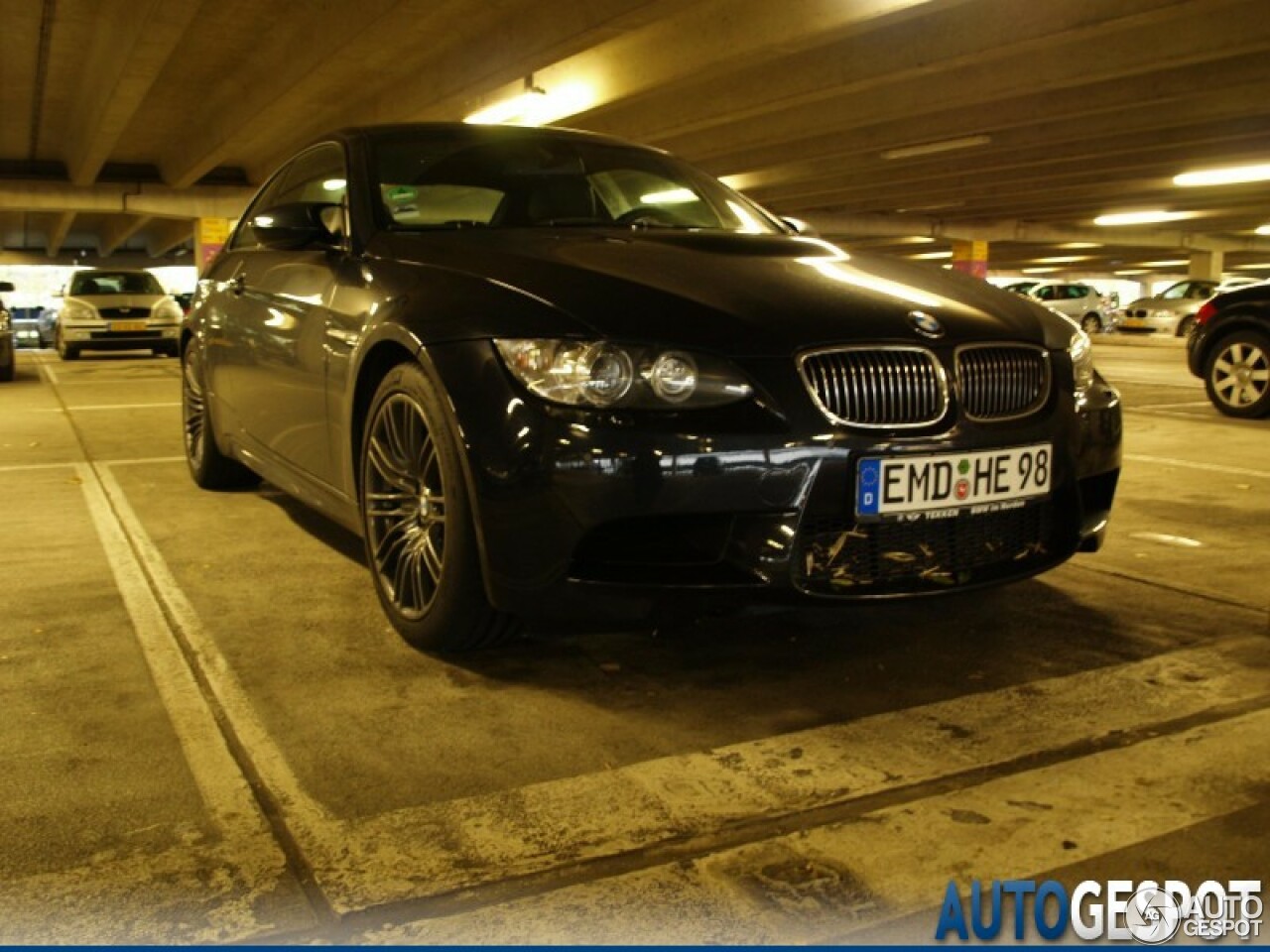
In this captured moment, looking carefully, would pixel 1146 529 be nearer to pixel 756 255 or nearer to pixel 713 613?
pixel 756 255

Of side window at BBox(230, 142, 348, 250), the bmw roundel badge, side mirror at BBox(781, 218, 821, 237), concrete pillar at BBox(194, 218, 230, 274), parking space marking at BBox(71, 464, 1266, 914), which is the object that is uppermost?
concrete pillar at BBox(194, 218, 230, 274)

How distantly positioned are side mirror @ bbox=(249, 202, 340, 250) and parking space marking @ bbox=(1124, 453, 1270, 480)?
481cm

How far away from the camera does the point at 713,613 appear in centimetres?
274

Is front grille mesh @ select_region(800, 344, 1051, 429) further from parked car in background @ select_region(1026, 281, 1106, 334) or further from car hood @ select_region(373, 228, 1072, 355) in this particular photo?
parked car in background @ select_region(1026, 281, 1106, 334)

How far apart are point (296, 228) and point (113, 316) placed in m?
14.7

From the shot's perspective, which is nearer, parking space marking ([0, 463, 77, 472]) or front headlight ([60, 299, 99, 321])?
parking space marking ([0, 463, 77, 472])

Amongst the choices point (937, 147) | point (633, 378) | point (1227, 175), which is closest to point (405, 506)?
point (633, 378)

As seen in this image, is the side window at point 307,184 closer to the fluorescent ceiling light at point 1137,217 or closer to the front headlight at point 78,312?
the front headlight at point 78,312

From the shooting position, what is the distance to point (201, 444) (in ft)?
18.2

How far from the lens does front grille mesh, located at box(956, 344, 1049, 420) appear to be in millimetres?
2918

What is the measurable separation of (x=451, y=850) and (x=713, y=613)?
87 centimetres

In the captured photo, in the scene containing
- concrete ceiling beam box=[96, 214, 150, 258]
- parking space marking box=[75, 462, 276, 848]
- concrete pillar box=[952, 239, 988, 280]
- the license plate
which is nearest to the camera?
parking space marking box=[75, 462, 276, 848]

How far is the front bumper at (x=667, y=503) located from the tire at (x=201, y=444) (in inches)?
116

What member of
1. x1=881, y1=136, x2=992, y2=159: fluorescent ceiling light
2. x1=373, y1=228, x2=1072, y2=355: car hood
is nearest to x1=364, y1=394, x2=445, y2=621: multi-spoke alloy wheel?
x1=373, y1=228, x2=1072, y2=355: car hood
